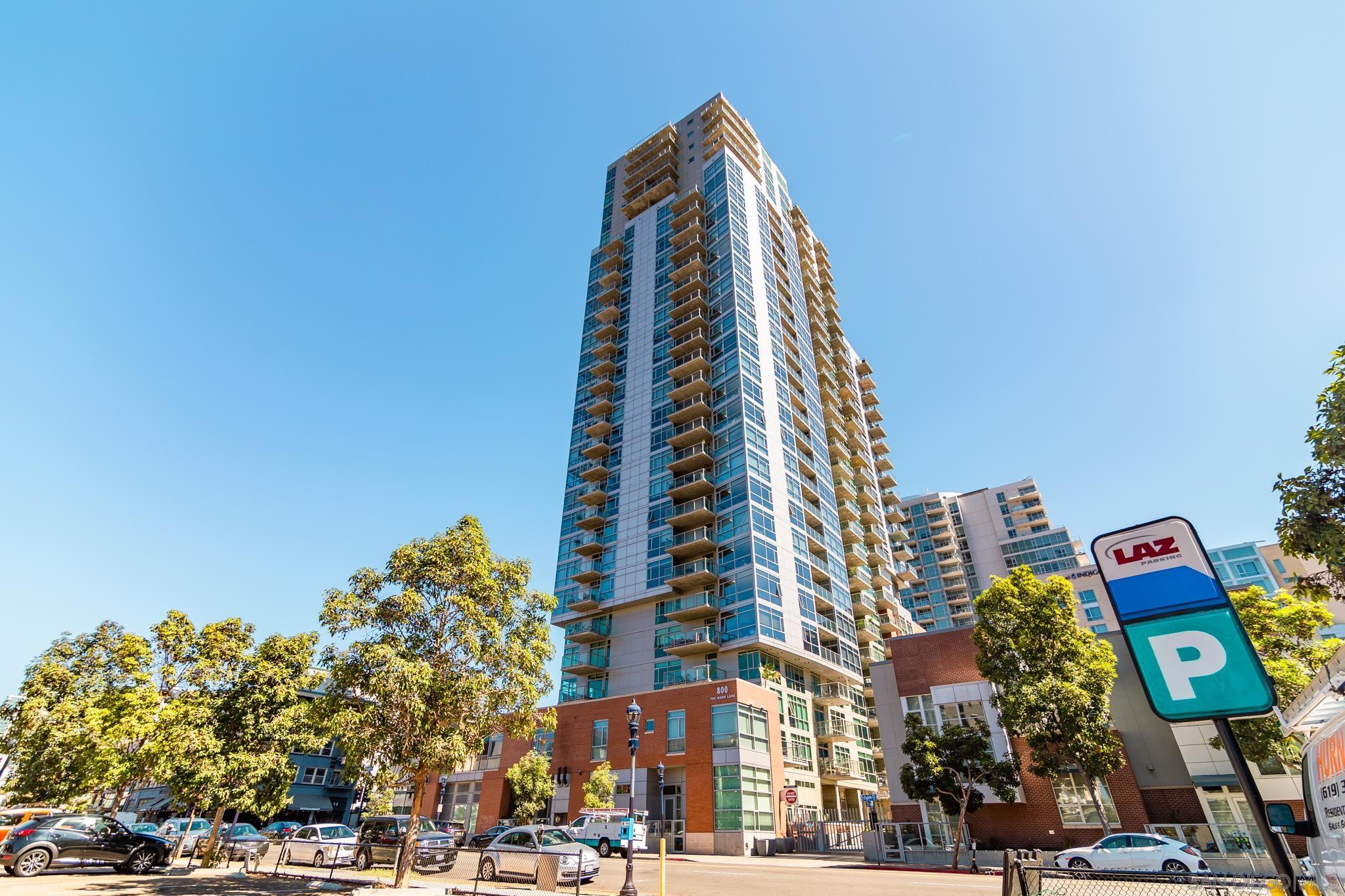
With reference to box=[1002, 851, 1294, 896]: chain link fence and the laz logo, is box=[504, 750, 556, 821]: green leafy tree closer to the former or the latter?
box=[1002, 851, 1294, 896]: chain link fence

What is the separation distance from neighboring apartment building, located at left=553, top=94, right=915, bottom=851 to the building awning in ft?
97.3

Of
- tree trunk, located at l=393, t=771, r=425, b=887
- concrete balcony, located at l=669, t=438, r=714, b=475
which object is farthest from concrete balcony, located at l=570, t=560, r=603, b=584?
tree trunk, located at l=393, t=771, r=425, b=887

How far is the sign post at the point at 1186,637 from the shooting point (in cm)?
400

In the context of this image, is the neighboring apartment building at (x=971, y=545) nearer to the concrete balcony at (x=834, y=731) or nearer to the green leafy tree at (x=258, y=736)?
the concrete balcony at (x=834, y=731)

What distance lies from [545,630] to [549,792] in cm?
3007

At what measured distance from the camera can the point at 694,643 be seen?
46.5 metres

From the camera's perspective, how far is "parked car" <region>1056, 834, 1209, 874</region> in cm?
2031

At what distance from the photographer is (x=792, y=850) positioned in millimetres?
38188

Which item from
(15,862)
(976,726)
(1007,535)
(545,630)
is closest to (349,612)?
(545,630)

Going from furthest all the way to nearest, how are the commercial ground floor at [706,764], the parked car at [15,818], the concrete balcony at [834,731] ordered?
the concrete balcony at [834,731], the commercial ground floor at [706,764], the parked car at [15,818]

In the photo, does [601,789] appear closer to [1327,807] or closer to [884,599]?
[884,599]

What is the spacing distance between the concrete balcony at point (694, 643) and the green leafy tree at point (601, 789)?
9192 mm

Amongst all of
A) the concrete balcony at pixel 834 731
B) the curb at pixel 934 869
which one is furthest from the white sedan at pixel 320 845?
the concrete balcony at pixel 834 731

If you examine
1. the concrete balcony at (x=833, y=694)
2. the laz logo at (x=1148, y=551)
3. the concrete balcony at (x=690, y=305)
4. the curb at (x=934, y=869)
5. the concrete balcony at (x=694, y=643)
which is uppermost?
the concrete balcony at (x=690, y=305)
